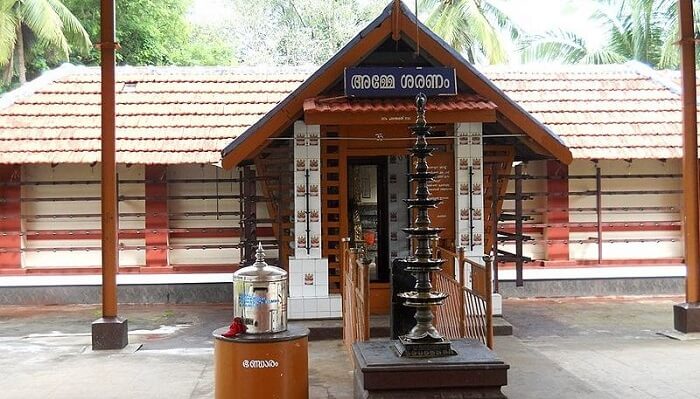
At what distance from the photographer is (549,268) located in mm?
12680

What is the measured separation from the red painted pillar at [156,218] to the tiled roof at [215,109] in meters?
0.72

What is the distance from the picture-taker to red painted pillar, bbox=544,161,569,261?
1270cm

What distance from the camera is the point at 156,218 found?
12.5m

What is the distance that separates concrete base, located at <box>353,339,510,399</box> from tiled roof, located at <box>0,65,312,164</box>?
7.41 m

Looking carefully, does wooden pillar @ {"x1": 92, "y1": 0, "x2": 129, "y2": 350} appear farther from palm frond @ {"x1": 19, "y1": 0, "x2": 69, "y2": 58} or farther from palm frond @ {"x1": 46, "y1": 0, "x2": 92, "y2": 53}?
palm frond @ {"x1": 46, "y1": 0, "x2": 92, "y2": 53}

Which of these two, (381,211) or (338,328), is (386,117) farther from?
(338,328)

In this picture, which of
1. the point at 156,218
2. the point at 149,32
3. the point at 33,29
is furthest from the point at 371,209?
the point at 149,32

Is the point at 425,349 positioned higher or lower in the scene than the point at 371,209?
lower

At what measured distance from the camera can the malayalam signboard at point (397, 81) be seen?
29.4 ft

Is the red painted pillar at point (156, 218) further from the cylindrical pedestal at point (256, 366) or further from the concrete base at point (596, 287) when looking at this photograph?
the cylindrical pedestal at point (256, 366)

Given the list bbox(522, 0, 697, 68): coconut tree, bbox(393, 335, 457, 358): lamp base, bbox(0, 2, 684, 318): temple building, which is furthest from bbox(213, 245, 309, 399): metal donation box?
bbox(522, 0, 697, 68): coconut tree

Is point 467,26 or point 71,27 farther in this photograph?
point 467,26

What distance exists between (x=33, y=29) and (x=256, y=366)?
1603 cm

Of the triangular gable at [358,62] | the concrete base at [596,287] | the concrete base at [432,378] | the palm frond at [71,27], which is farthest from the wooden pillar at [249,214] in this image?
the palm frond at [71,27]
